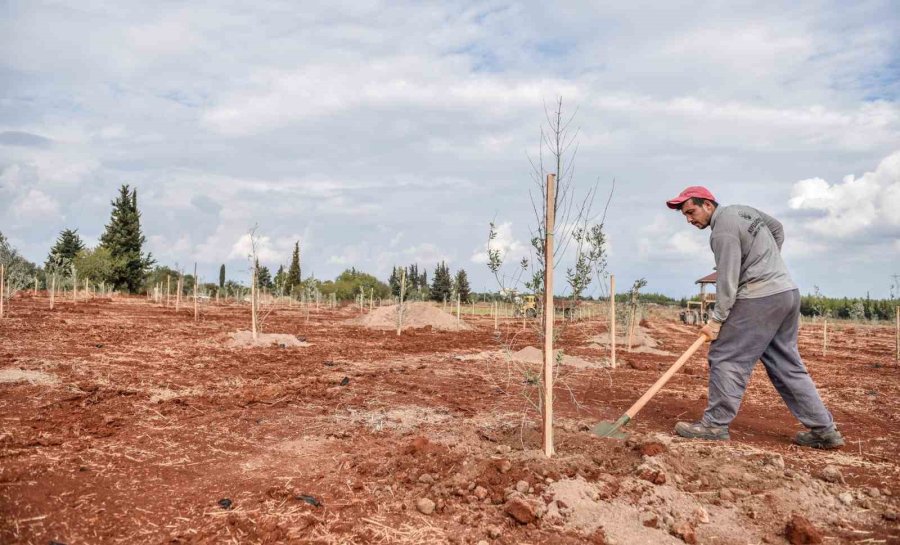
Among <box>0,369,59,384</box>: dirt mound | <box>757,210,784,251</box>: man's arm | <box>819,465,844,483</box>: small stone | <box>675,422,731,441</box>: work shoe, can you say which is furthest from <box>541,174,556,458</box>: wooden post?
<box>0,369,59,384</box>: dirt mound

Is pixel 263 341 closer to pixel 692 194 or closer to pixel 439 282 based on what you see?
pixel 692 194

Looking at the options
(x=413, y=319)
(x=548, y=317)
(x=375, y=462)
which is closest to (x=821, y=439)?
(x=548, y=317)

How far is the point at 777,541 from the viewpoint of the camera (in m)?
3.26

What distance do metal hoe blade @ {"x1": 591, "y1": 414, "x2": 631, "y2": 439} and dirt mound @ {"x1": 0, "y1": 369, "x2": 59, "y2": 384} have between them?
293 inches

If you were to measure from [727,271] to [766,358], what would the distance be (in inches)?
33.4

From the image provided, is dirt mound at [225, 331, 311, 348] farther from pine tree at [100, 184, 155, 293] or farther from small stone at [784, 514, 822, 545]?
Answer: pine tree at [100, 184, 155, 293]

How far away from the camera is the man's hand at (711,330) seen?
195 inches

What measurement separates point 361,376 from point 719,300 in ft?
19.6

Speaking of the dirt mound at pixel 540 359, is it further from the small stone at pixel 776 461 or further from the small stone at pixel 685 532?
the small stone at pixel 685 532

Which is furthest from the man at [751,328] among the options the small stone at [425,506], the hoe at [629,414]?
the small stone at [425,506]

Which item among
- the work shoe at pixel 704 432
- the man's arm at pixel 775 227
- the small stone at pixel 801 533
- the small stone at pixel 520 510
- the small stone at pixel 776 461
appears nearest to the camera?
the small stone at pixel 801 533

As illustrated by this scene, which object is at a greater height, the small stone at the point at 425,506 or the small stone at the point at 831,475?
the small stone at the point at 831,475

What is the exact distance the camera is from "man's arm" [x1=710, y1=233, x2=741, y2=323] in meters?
Result: 4.91

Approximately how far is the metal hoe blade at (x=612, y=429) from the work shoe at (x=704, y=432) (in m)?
Answer: 0.56
